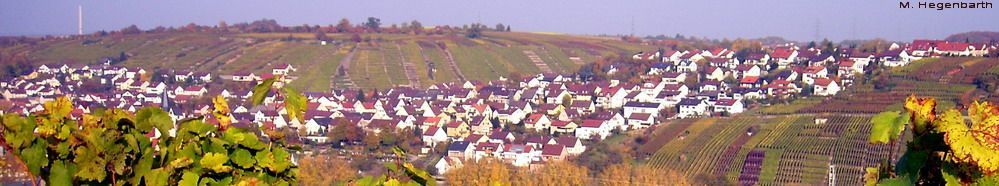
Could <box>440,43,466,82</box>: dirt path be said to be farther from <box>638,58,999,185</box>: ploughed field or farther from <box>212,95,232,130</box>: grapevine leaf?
<box>212,95,232,130</box>: grapevine leaf

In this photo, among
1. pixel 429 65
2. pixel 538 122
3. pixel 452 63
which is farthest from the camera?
pixel 452 63

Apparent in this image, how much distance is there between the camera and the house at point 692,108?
23.7 m

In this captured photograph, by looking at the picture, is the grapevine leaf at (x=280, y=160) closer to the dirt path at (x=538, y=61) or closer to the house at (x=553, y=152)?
the house at (x=553, y=152)

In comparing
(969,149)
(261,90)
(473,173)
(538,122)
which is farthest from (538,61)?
(969,149)

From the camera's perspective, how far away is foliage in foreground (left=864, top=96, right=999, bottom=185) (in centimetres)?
128

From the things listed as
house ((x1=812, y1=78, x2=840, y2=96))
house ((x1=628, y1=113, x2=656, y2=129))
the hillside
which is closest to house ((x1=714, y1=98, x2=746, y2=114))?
house ((x1=628, y1=113, x2=656, y2=129))

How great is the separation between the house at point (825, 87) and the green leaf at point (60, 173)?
23594 mm

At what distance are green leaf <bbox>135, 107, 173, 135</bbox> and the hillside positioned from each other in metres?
29.7

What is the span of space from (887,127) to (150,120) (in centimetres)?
101

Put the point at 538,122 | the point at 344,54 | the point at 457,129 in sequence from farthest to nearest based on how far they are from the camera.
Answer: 1. the point at 344,54
2. the point at 538,122
3. the point at 457,129

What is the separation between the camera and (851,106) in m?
21.0

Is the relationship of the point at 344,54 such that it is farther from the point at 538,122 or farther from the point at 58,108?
the point at 58,108

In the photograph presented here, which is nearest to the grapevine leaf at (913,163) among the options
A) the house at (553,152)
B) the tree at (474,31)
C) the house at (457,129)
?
the house at (553,152)

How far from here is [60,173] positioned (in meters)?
1.76
